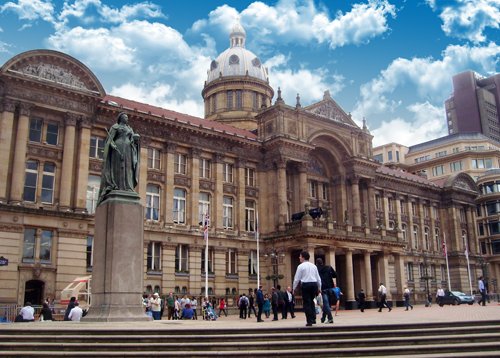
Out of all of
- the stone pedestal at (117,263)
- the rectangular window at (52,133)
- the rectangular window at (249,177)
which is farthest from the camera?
the rectangular window at (249,177)

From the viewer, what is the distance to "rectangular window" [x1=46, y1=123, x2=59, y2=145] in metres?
35.9

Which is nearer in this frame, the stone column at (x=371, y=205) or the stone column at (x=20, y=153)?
the stone column at (x=20, y=153)

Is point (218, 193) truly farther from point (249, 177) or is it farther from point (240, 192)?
point (249, 177)

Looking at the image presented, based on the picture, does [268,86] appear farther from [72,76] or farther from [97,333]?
[97,333]

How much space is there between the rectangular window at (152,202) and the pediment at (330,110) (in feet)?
58.5

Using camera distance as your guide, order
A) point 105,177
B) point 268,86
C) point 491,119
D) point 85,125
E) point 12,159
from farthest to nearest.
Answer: point 491,119
point 268,86
point 85,125
point 12,159
point 105,177

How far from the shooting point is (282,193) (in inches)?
1807

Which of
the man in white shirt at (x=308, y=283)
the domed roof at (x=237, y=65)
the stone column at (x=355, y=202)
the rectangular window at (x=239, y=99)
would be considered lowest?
the man in white shirt at (x=308, y=283)

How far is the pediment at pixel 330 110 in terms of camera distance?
167ft

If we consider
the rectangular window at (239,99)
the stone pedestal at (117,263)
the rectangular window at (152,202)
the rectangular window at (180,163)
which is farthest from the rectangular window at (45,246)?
the rectangular window at (239,99)

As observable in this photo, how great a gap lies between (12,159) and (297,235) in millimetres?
23028

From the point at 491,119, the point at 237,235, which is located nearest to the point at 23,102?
the point at 237,235

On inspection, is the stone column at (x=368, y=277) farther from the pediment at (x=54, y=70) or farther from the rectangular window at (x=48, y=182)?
the rectangular window at (x=48, y=182)

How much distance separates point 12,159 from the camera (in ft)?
110
